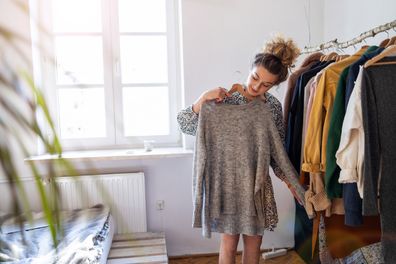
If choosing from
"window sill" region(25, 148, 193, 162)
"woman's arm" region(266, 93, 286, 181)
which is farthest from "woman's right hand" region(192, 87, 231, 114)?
"window sill" region(25, 148, 193, 162)

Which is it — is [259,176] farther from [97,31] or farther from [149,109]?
[97,31]

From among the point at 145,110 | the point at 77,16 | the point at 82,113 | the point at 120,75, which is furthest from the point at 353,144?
the point at 77,16

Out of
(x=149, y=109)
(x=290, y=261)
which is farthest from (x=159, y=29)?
(x=290, y=261)

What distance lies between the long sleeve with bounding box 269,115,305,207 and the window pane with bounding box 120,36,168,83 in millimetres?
1306

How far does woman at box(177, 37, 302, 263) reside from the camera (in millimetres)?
1385

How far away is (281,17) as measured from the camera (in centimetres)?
232

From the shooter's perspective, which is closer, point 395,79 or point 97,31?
point 395,79

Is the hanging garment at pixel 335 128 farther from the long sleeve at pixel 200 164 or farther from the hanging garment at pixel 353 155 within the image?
the long sleeve at pixel 200 164

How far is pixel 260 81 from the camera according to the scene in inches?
54.8

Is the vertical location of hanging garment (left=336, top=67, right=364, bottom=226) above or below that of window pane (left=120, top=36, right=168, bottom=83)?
below

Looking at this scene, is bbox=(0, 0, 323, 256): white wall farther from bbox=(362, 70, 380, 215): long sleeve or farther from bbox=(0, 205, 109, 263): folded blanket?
bbox=(362, 70, 380, 215): long sleeve

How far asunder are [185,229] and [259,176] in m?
1.23

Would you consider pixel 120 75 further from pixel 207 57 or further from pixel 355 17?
pixel 355 17

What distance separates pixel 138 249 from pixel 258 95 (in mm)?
1351
